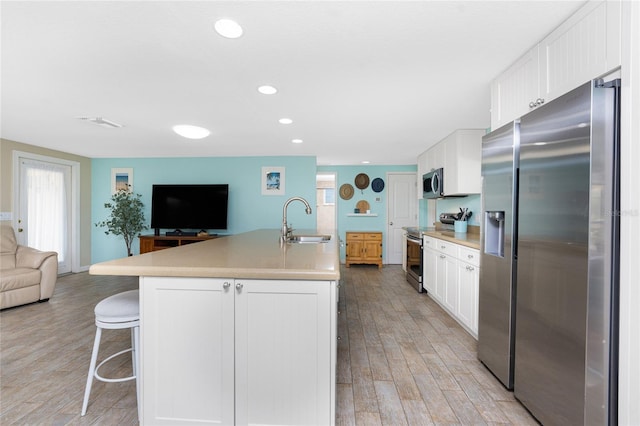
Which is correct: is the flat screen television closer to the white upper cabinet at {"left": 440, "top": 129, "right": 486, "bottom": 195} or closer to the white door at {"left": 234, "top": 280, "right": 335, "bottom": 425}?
the white upper cabinet at {"left": 440, "top": 129, "right": 486, "bottom": 195}

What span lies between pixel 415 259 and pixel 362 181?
2.61m

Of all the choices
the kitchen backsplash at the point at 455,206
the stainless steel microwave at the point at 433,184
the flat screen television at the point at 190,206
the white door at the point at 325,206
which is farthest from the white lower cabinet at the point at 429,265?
the white door at the point at 325,206

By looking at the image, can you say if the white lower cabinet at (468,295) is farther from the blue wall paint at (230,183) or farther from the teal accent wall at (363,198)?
the teal accent wall at (363,198)

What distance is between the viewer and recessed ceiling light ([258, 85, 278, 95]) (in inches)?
96.1

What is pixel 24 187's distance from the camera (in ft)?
15.0

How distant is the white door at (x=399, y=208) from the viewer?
6.58 m

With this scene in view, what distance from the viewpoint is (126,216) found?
5.28 meters

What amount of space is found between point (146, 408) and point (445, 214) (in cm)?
459

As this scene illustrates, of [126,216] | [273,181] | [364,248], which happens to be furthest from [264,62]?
[364,248]

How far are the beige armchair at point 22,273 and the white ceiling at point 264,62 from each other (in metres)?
1.54

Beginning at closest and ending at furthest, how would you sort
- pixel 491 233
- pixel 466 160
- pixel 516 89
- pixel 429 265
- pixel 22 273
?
pixel 516 89
pixel 491 233
pixel 22 273
pixel 466 160
pixel 429 265

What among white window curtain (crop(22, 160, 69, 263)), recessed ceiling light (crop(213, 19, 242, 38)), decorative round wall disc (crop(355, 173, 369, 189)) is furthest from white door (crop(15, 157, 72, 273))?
decorative round wall disc (crop(355, 173, 369, 189))

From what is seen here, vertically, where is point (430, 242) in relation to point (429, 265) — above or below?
above

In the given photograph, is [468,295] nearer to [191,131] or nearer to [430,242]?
[430,242]
